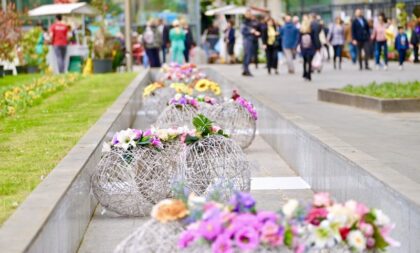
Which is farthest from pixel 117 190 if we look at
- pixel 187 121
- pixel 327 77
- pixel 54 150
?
pixel 327 77

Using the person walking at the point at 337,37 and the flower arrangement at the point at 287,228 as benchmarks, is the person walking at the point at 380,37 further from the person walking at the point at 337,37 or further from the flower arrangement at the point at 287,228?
the flower arrangement at the point at 287,228

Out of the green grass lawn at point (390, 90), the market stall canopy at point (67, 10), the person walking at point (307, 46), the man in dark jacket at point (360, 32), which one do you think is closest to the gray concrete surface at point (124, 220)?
the green grass lawn at point (390, 90)

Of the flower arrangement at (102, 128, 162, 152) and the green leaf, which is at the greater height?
the green leaf

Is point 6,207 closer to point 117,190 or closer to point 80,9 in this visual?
point 117,190

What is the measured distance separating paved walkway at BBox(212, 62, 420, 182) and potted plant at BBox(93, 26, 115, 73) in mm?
7442

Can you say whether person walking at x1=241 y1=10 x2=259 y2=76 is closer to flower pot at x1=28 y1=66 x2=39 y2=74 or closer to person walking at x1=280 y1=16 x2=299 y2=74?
person walking at x1=280 y1=16 x2=299 y2=74

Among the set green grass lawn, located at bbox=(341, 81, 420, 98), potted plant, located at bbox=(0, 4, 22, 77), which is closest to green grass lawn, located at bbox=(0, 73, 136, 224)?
green grass lawn, located at bbox=(341, 81, 420, 98)

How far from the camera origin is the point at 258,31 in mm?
36438

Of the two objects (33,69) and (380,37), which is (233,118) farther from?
(33,69)

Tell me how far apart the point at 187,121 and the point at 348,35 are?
30.8 m

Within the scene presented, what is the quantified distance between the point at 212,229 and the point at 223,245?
0.10 meters

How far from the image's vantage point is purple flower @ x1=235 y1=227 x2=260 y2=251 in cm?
541

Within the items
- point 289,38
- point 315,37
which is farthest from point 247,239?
point 289,38

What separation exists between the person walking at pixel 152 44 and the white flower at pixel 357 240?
3696cm
